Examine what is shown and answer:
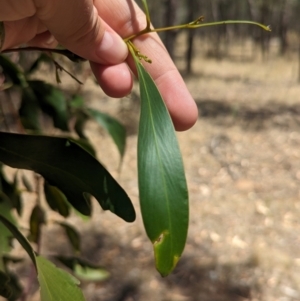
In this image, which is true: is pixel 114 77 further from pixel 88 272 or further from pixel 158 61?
pixel 88 272

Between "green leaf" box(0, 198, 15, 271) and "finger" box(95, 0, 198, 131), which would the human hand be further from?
"green leaf" box(0, 198, 15, 271)

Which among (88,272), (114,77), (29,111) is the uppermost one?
(114,77)

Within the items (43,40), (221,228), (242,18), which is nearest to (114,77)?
(43,40)

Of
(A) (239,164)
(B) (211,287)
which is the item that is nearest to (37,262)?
(B) (211,287)

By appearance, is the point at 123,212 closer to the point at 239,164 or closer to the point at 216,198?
the point at 216,198

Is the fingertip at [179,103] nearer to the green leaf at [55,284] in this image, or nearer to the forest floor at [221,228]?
the green leaf at [55,284]
